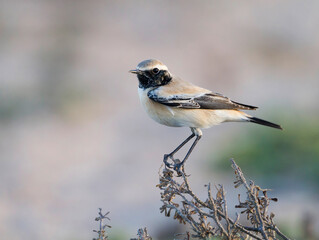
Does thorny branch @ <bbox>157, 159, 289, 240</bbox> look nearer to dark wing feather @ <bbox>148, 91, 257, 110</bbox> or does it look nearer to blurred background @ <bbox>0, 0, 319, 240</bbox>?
dark wing feather @ <bbox>148, 91, 257, 110</bbox>

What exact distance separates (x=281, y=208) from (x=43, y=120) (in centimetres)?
697

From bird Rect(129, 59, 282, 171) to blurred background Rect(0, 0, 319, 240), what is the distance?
131cm

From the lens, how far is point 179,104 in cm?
543

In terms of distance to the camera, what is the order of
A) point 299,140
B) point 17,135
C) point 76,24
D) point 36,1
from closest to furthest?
point 299,140 → point 17,135 → point 76,24 → point 36,1

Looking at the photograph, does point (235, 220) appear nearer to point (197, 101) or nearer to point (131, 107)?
point (197, 101)

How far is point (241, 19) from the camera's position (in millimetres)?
21938

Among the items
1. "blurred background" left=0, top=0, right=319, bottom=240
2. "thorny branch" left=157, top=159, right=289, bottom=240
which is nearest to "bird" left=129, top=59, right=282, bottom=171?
"blurred background" left=0, top=0, right=319, bottom=240

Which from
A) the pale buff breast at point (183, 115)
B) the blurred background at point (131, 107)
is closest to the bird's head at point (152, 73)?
the pale buff breast at point (183, 115)

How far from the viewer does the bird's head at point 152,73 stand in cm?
562

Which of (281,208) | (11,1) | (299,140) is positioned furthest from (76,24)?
(281,208)

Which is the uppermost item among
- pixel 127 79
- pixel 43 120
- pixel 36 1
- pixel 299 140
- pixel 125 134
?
pixel 36 1

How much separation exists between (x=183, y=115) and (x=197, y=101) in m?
0.27

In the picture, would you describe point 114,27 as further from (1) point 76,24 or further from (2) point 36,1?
(2) point 36,1

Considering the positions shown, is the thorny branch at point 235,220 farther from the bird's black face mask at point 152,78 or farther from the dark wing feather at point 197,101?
the bird's black face mask at point 152,78
